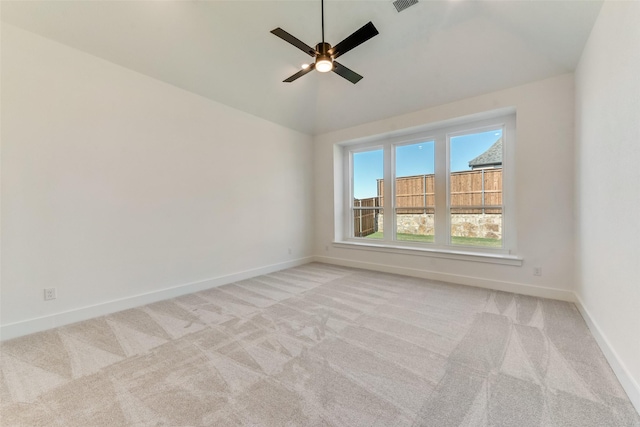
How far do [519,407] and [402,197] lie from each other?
3.81 meters

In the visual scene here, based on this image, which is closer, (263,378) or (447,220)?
(263,378)

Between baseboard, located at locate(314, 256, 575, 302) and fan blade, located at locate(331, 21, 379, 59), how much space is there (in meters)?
3.55

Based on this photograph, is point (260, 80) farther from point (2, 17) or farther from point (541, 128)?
point (541, 128)

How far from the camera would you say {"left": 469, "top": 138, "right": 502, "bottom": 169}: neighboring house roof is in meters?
3.96

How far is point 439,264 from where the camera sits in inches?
164

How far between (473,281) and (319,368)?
9.99ft

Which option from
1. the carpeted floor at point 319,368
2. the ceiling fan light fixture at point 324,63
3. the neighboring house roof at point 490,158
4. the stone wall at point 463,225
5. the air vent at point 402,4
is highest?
the air vent at point 402,4

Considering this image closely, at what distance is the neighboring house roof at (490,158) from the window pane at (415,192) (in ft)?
2.24

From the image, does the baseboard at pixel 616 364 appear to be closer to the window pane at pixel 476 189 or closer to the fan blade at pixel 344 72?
the window pane at pixel 476 189

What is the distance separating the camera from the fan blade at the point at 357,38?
2.12 meters

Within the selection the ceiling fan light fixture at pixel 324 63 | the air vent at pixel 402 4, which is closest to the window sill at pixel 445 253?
the ceiling fan light fixture at pixel 324 63

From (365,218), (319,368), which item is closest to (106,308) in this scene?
(319,368)

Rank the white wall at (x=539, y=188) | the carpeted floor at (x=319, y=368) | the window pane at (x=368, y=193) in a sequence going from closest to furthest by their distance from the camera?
the carpeted floor at (x=319, y=368), the white wall at (x=539, y=188), the window pane at (x=368, y=193)

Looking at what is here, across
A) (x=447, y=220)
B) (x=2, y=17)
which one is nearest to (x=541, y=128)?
(x=447, y=220)
